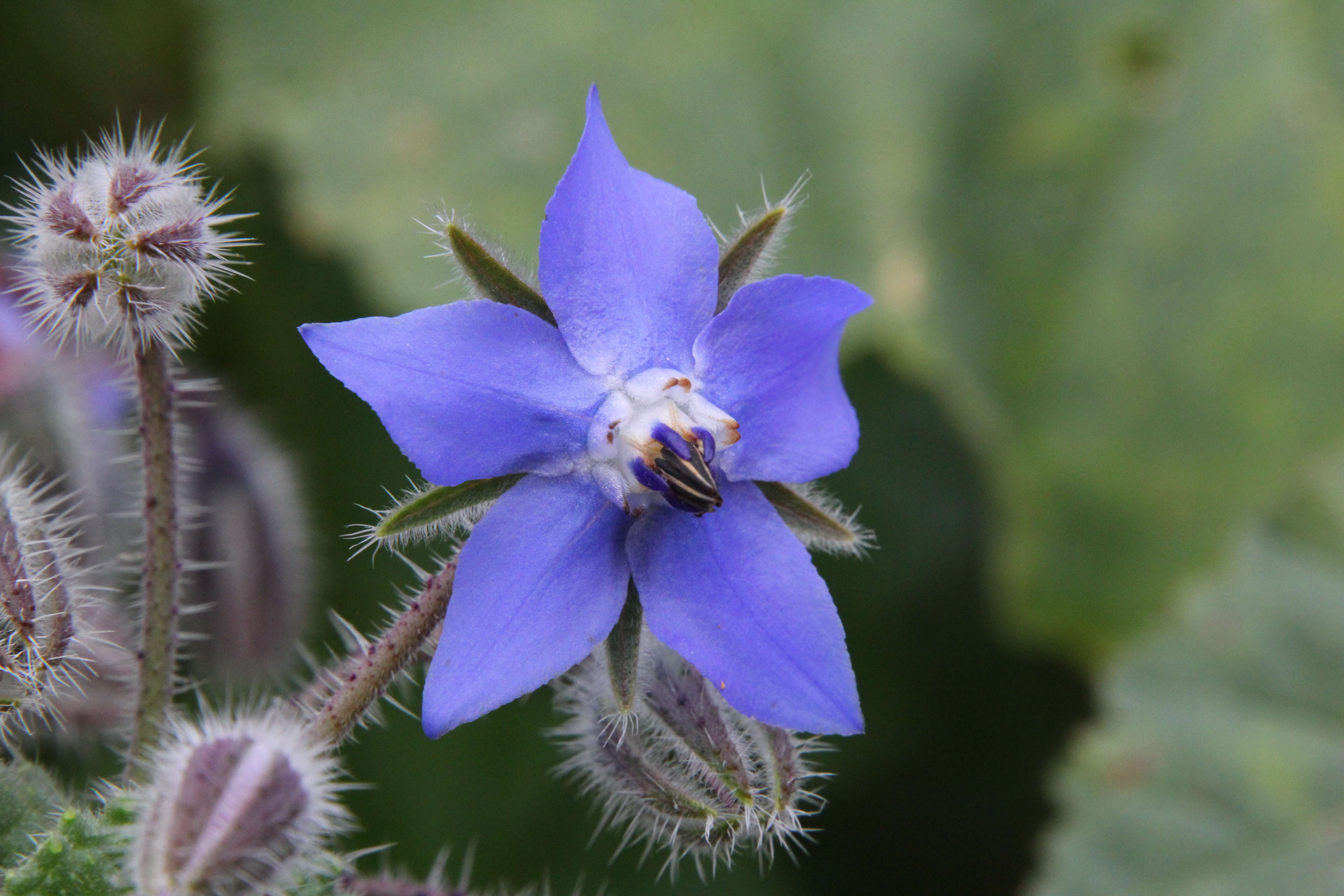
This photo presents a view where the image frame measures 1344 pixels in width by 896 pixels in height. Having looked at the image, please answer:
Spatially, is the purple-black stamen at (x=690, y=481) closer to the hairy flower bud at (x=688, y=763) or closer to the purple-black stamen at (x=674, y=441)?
the purple-black stamen at (x=674, y=441)

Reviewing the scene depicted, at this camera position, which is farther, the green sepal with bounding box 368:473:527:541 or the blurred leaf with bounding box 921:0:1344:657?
the blurred leaf with bounding box 921:0:1344:657

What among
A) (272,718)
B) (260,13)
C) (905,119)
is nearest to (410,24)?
(260,13)

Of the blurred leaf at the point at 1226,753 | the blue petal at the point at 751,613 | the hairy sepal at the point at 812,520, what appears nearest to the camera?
the blue petal at the point at 751,613

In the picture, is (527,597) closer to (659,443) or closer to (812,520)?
(659,443)

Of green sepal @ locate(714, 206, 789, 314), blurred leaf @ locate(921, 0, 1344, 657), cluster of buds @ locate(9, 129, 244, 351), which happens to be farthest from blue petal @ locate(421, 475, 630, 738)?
blurred leaf @ locate(921, 0, 1344, 657)

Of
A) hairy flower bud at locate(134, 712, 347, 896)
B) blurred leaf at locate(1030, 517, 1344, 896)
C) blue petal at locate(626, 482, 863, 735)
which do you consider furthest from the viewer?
blurred leaf at locate(1030, 517, 1344, 896)

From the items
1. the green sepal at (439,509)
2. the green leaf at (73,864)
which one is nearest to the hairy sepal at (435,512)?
the green sepal at (439,509)

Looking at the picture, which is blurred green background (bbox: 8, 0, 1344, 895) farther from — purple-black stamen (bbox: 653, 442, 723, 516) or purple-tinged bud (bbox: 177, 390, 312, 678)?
purple-black stamen (bbox: 653, 442, 723, 516)
